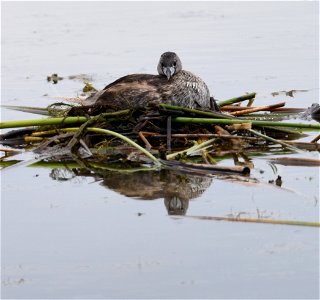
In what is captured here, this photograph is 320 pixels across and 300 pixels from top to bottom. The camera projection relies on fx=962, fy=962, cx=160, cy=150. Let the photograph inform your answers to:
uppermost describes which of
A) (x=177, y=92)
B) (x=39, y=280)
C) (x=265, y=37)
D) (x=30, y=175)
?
(x=265, y=37)

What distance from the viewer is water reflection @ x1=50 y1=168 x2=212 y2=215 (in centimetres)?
736

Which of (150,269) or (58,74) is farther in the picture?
(58,74)

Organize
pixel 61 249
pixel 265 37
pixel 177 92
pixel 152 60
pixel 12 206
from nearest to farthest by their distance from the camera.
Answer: pixel 61 249
pixel 12 206
pixel 177 92
pixel 152 60
pixel 265 37

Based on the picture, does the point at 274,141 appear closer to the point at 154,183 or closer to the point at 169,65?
the point at 154,183

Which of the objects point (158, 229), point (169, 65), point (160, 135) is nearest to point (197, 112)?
point (160, 135)

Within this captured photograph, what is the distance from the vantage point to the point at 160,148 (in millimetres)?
8727

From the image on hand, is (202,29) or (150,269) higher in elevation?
(202,29)

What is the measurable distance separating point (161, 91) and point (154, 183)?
179cm

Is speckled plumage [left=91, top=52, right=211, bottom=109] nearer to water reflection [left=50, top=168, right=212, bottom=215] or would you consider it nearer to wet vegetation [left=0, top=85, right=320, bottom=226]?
wet vegetation [left=0, top=85, right=320, bottom=226]

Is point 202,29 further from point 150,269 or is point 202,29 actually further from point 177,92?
point 150,269

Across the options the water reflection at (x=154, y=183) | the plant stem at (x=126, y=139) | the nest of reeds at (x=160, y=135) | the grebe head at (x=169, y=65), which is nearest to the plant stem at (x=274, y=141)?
the nest of reeds at (x=160, y=135)

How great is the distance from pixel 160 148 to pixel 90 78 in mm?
4379

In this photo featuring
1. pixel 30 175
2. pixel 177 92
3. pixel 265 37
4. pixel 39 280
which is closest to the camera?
pixel 39 280

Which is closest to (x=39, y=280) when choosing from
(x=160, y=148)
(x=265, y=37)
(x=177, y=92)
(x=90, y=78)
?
(x=160, y=148)
